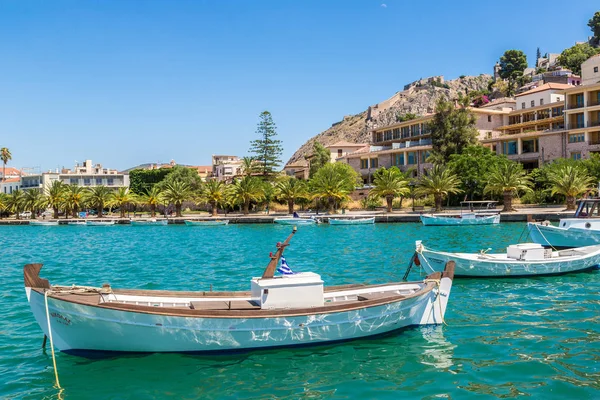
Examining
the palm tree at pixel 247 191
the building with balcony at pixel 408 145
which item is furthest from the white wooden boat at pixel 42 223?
the building with balcony at pixel 408 145

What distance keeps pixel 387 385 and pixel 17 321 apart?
12.1 meters

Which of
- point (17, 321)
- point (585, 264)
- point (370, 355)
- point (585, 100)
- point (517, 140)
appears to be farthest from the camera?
point (517, 140)

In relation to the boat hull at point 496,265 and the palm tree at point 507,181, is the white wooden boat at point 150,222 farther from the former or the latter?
the boat hull at point 496,265

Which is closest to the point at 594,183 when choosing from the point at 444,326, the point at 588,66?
the point at 588,66

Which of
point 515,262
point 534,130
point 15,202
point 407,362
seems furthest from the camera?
point 15,202

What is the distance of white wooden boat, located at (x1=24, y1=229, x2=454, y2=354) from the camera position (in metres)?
12.0

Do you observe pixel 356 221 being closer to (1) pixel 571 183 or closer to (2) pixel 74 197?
(1) pixel 571 183

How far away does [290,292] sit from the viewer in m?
13.0

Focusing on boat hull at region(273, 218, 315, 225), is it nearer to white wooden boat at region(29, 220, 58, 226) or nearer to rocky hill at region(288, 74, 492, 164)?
white wooden boat at region(29, 220, 58, 226)

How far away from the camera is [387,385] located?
1107cm

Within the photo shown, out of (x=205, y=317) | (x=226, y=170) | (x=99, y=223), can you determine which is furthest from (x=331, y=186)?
(x=205, y=317)

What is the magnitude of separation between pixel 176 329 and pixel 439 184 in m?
56.5

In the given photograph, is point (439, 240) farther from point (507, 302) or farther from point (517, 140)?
point (517, 140)

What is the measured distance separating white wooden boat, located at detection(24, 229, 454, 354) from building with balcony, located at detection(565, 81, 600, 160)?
6418 cm
